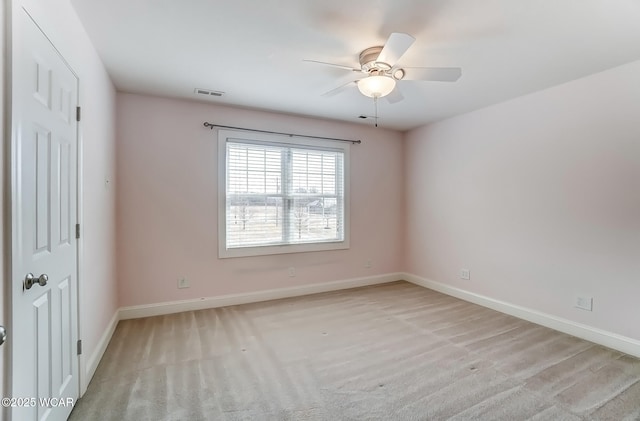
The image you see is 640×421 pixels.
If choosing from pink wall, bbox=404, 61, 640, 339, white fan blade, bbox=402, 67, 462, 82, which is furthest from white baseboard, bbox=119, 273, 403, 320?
white fan blade, bbox=402, 67, 462, 82

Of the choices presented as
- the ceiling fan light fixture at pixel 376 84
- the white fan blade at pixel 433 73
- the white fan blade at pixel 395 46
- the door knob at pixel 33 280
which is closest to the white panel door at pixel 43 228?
the door knob at pixel 33 280

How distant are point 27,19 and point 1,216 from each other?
33.9 inches

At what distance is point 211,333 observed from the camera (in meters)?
2.92

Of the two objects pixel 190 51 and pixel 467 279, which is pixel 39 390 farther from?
pixel 467 279

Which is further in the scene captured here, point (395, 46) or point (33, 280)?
point (395, 46)

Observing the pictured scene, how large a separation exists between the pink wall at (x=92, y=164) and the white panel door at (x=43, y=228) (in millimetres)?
124

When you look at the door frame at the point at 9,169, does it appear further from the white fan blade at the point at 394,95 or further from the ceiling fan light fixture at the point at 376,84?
the white fan blade at the point at 394,95

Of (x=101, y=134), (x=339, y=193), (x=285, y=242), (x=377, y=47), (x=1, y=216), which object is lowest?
(x=285, y=242)

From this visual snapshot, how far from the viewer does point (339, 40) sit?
2219mm

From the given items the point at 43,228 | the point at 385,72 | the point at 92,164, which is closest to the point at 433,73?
the point at 385,72

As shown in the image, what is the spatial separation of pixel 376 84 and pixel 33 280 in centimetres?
233

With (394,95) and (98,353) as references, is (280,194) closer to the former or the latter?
(394,95)

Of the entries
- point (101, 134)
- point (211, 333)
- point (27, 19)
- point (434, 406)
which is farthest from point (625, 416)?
point (101, 134)

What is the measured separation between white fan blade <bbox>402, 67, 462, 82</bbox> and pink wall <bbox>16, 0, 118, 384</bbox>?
2.18 metres
